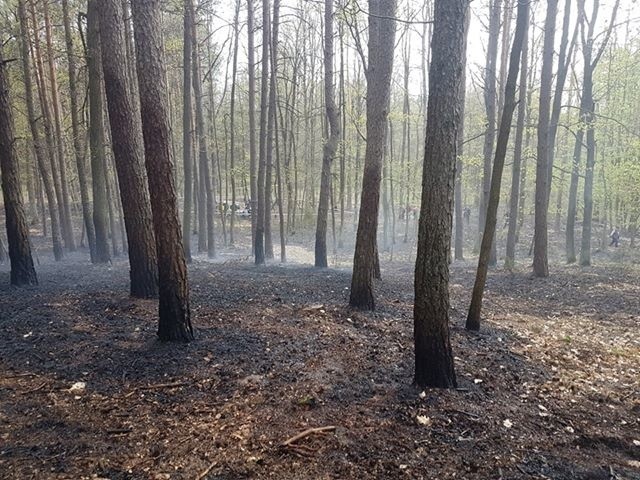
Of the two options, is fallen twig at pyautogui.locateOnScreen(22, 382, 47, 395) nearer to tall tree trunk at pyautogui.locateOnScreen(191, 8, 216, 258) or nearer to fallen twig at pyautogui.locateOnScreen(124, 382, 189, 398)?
fallen twig at pyautogui.locateOnScreen(124, 382, 189, 398)

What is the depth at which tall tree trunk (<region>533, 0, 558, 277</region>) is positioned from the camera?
11.5 metres

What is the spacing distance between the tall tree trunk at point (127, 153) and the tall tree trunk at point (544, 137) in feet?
34.3

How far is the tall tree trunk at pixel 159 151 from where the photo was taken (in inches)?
190

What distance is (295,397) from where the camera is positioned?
4012 mm

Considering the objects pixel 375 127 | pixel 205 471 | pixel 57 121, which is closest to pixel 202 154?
pixel 57 121

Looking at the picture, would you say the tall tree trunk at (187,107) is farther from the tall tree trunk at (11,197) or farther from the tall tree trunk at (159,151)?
the tall tree trunk at (159,151)

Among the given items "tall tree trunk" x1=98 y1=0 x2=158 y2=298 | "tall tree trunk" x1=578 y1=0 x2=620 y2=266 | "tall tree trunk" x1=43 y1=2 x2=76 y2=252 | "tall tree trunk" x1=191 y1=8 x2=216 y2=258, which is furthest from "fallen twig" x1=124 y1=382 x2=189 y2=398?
"tall tree trunk" x1=578 y1=0 x2=620 y2=266

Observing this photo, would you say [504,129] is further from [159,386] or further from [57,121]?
[57,121]

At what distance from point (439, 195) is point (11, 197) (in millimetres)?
8221

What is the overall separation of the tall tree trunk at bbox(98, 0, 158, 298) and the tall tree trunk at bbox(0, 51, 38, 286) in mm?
2661

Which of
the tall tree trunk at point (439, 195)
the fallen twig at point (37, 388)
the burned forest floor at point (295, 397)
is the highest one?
the tall tree trunk at point (439, 195)

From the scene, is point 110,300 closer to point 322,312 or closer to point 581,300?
point 322,312

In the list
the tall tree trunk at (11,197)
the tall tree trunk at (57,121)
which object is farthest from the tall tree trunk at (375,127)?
the tall tree trunk at (57,121)

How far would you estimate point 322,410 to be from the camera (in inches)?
Result: 149
